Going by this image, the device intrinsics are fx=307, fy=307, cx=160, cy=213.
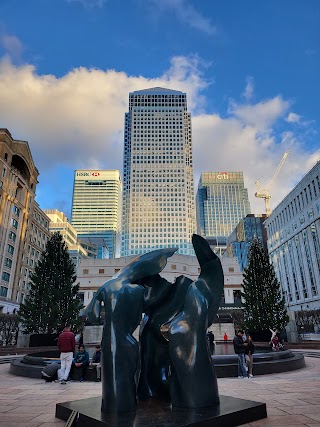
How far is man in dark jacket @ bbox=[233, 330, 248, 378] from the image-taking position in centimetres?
1188

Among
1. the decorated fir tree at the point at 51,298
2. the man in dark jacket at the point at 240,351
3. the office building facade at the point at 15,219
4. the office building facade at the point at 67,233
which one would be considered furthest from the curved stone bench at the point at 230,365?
the office building facade at the point at 67,233

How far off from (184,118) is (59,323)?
175281 mm

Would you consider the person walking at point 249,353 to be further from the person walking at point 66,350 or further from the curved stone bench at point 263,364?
the person walking at point 66,350

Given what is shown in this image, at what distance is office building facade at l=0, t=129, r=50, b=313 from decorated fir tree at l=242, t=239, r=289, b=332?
147 ft

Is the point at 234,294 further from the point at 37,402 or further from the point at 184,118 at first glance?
the point at 184,118

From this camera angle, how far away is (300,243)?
245 ft

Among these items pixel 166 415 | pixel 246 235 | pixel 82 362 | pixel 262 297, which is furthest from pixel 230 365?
pixel 246 235

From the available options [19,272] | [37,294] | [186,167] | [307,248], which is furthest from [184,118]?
[37,294]

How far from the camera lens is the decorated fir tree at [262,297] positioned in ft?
106

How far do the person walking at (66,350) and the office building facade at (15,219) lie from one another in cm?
5123

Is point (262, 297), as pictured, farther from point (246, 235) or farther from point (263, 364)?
point (246, 235)

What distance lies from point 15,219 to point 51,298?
38.9m

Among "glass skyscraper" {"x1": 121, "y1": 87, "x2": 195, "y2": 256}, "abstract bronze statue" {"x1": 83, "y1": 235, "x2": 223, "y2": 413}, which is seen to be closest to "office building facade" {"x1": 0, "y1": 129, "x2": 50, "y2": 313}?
"abstract bronze statue" {"x1": 83, "y1": 235, "x2": 223, "y2": 413}

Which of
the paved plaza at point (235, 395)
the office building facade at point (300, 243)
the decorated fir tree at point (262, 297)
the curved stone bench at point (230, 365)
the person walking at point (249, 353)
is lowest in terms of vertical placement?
the paved plaza at point (235, 395)
